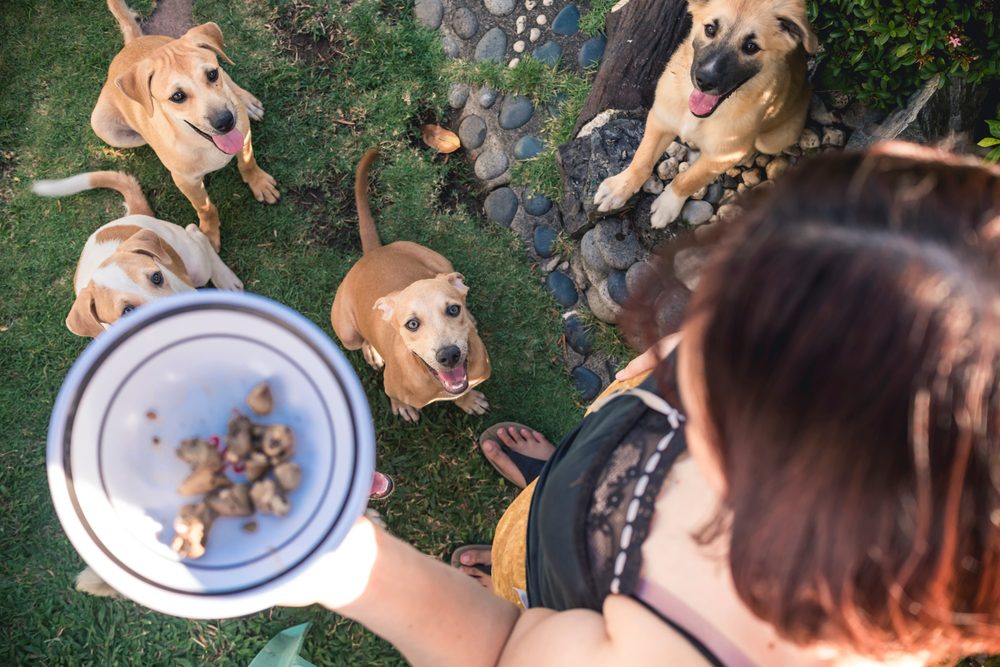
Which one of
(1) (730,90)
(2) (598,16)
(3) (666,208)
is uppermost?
(1) (730,90)

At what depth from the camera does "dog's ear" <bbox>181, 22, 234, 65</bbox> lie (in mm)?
3488

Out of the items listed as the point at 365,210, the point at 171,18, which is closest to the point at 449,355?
the point at 365,210

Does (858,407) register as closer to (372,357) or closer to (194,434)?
(194,434)

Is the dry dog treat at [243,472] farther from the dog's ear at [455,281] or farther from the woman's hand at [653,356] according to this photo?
Result: the dog's ear at [455,281]

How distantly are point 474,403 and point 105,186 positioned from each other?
2524 millimetres

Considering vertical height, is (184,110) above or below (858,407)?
below

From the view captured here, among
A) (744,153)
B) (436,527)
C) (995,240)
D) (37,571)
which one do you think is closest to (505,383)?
(436,527)

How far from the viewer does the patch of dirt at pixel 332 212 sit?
4.30 m

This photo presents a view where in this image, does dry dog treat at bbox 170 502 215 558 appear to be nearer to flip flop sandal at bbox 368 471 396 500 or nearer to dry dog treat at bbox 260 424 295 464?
dry dog treat at bbox 260 424 295 464

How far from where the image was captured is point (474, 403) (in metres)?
3.95

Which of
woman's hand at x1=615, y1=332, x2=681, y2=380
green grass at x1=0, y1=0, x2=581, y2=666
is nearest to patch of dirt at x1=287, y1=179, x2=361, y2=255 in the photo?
green grass at x1=0, y1=0, x2=581, y2=666

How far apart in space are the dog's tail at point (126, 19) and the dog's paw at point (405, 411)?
8.87 feet

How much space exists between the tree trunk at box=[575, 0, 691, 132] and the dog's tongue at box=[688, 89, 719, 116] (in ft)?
2.47


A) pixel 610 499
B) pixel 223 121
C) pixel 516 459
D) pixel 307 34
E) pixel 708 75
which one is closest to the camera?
pixel 610 499
